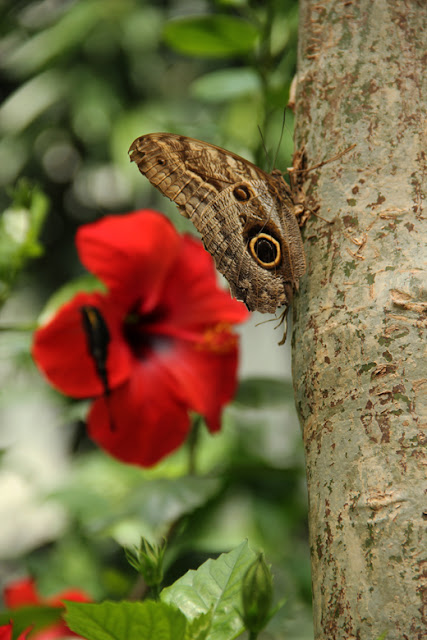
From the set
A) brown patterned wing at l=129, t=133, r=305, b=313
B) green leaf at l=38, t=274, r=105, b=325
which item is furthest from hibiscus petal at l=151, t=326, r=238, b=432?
brown patterned wing at l=129, t=133, r=305, b=313

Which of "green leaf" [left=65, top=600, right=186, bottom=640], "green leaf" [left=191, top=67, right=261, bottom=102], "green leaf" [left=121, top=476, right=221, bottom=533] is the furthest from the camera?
"green leaf" [left=191, top=67, right=261, bottom=102]

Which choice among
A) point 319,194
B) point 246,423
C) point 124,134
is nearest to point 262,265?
point 319,194

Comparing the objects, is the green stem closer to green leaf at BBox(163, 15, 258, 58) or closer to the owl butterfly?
the owl butterfly

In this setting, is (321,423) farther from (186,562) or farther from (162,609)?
(186,562)

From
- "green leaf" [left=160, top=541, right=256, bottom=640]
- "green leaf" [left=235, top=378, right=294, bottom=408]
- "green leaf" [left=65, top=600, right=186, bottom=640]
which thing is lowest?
"green leaf" [left=235, top=378, right=294, bottom=408]

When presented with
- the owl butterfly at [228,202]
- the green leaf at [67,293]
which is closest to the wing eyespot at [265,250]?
the owl butterfly at [228,202]

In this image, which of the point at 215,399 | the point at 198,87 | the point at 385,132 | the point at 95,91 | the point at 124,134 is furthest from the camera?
the point at 95,91
